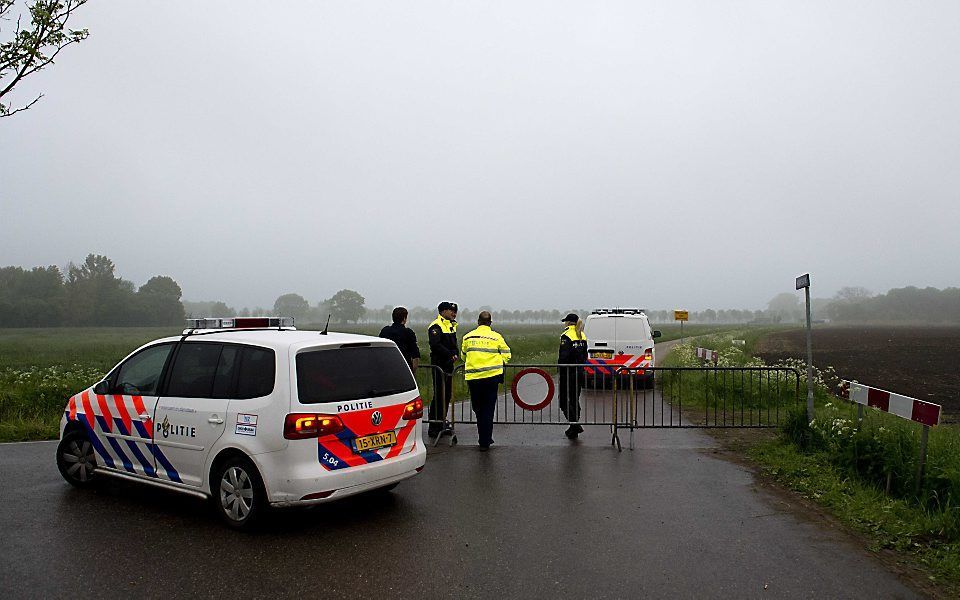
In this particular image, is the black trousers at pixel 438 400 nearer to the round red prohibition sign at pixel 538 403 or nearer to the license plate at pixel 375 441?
the round red prohibition sign at pixel 538 403

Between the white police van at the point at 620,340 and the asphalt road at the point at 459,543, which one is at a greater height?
the white police van at the point at 620,340

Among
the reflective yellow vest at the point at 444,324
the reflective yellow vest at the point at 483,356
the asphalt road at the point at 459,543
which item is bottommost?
the asphalt road at the point at 459,543

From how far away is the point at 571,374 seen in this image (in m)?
10.9

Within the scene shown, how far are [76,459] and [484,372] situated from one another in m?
5.05

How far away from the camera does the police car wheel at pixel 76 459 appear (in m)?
7.29

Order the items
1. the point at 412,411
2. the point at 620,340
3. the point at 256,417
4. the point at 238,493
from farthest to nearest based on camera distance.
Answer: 1. the point at 620,340
2. the point at 412,411
3. the point at 238,493
4. the point at 256,417

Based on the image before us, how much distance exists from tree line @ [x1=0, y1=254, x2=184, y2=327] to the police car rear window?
81784mm

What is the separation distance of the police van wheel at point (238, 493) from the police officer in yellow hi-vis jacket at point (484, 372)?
424 centimetres

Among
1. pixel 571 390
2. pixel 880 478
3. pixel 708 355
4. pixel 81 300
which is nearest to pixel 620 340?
pixel 708 355

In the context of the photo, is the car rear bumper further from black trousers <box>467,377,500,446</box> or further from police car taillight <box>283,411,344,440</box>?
black trousers <box>467,377,500,446</box>

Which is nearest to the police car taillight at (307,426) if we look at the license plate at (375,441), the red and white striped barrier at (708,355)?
the license plate at (375,441)

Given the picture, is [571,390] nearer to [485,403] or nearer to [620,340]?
[485,403]

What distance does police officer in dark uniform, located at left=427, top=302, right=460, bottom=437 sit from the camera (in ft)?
35.6

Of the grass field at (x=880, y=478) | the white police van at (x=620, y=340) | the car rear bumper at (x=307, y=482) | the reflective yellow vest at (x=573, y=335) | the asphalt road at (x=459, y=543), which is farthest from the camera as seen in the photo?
the white police van at (x=620, y=340)
